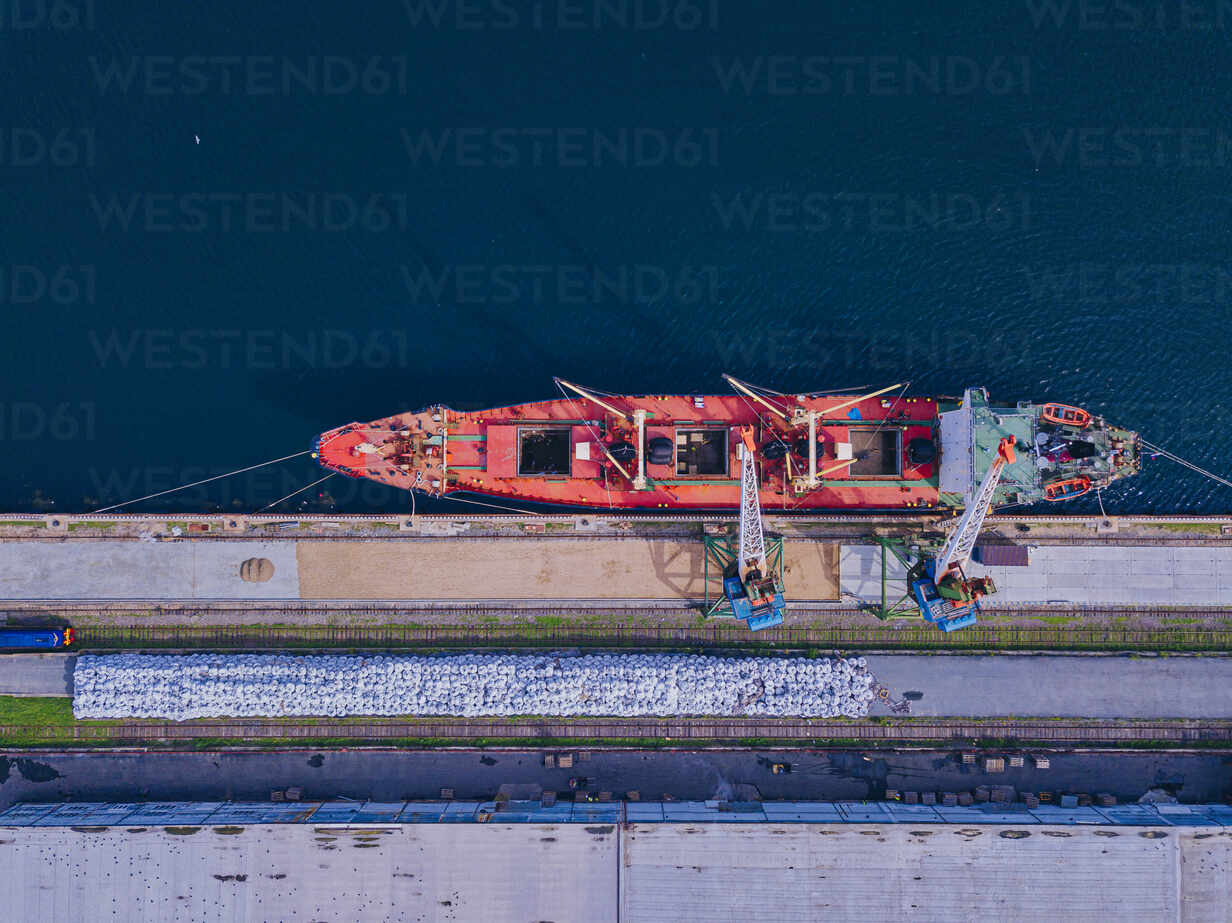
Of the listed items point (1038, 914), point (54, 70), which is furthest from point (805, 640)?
point (54, 70)

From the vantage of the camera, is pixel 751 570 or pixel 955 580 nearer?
pixel 955 580

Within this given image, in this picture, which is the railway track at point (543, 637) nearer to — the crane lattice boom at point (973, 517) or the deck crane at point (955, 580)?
the deck crane at point (955, 580)

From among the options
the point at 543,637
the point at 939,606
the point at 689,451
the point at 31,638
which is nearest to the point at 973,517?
the point at 939,606

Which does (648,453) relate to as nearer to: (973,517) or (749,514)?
(749,514)

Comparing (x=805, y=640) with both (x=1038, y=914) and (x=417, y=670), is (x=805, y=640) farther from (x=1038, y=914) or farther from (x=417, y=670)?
(x=417, y=670)

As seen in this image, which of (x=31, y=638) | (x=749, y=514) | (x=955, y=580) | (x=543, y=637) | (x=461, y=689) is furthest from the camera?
(x=543, y=637)

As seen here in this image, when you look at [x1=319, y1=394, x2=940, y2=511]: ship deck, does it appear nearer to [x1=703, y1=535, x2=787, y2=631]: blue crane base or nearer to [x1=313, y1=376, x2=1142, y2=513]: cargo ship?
[x1=313, y1=376, x2=1142, y2=513]: cargo ship
